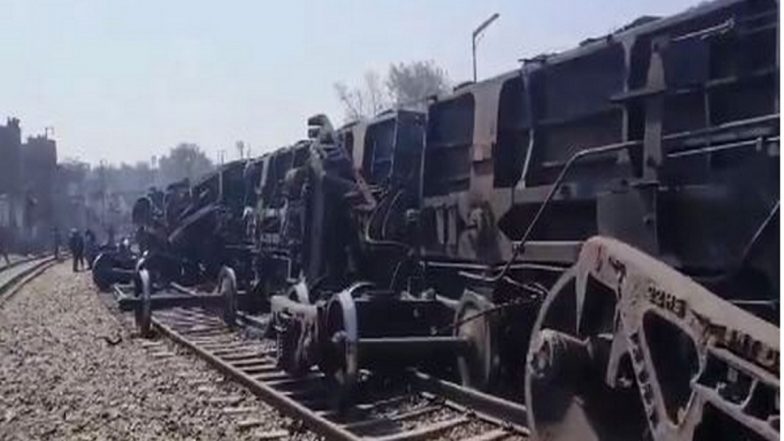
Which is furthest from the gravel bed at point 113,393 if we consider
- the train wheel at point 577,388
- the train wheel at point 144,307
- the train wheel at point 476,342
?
the train wheel at point 577,388

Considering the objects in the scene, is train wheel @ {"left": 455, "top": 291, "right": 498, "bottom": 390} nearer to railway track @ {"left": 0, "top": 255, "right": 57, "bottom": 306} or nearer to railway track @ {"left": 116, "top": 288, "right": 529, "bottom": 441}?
railway track @ {"left": 116, "top": 288, "right": 529, "bottom": 441}

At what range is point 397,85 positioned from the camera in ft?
218

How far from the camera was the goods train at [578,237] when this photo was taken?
3.85 meters

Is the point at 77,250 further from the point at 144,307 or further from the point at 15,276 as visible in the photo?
the point at 144,307

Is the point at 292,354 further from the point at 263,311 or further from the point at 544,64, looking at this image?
the point at 263,311

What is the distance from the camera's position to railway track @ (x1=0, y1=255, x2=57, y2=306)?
82.7 ft

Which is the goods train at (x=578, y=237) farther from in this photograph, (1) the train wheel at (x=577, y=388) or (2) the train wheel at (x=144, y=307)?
(2) the train wheel at (x=144, y=307)

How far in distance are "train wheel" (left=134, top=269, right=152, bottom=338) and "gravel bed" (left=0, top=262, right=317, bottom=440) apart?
28 cm

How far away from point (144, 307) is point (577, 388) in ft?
35.7

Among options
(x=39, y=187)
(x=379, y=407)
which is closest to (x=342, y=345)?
(x=379, y=407)

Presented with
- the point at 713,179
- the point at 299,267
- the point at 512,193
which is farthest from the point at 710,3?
the point at 299,267

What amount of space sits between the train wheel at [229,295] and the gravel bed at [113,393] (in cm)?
116

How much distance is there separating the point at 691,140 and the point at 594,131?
1.27 meters

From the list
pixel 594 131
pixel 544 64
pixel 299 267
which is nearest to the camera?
pixel 594 131
